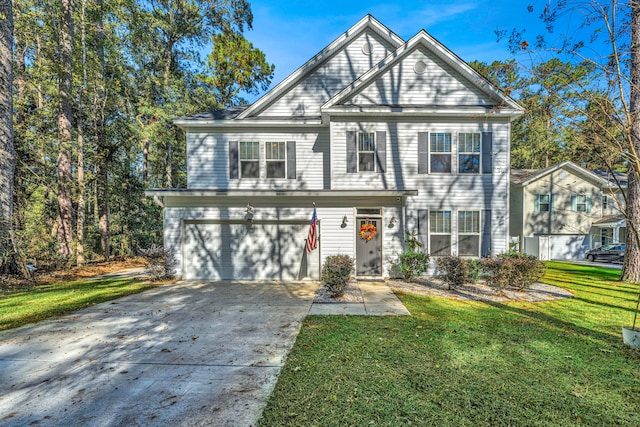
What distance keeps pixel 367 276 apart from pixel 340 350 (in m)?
5.40

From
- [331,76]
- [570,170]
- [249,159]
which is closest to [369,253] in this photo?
[249,159]

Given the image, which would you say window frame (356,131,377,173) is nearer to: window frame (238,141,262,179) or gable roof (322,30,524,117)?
gable roof (322,30,524,117)

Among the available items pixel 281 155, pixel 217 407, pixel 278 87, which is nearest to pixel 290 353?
pixel 217 407

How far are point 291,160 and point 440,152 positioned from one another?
5387mm

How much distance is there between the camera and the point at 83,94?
1343 centimetres

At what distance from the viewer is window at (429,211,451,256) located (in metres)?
9.52

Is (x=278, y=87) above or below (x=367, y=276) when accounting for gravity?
above

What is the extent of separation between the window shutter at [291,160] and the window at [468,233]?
20.3 feet

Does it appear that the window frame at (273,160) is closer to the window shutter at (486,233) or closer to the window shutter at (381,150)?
the window shutter at (381,150)

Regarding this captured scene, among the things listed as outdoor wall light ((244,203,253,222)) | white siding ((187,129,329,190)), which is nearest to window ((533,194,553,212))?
white siding ((187,129,329,190))

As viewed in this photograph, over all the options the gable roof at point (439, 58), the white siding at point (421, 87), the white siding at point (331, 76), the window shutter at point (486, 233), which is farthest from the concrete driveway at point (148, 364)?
the white siding at point (331, 76)

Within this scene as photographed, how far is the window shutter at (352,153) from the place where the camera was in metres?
9.52

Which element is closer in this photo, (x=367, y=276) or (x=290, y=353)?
(x=290, y=353)

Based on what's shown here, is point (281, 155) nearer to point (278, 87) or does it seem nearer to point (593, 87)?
point (278, 87)
